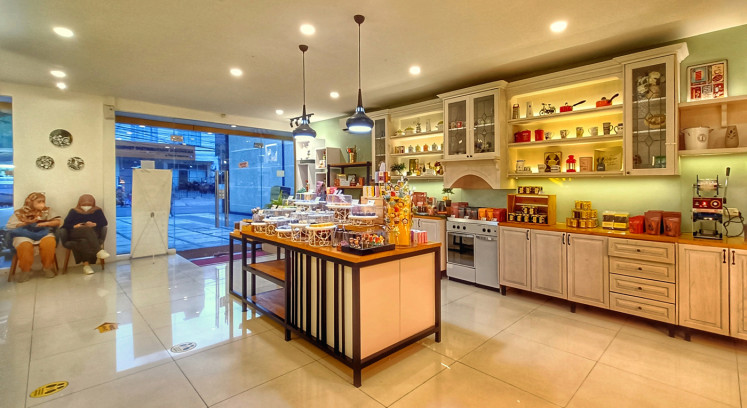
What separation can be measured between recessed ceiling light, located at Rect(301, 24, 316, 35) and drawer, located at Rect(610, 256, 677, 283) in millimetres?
3954

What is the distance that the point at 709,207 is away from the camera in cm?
319

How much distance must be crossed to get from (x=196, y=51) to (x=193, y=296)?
3.07 meters

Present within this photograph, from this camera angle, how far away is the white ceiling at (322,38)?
120 inches

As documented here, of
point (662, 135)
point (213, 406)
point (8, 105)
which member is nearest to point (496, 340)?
Result: point (213, 406)

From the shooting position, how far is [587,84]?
4246 millimetres

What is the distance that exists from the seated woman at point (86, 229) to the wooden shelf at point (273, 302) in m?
3.70

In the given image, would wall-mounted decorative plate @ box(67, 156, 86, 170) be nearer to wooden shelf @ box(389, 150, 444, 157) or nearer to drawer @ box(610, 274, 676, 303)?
wooden shelf @ box(389, 150, 444, 157)

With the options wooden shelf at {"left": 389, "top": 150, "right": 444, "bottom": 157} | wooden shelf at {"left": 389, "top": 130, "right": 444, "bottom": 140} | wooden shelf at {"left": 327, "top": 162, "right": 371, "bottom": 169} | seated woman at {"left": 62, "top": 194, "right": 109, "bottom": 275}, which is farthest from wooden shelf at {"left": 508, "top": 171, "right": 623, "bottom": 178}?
seated woman at {"left": 62, "top": 194, "right": 109, "bottom": 275}

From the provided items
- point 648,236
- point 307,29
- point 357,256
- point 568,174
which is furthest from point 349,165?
point 648,236

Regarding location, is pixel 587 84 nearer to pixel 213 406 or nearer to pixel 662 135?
pixel 662 135

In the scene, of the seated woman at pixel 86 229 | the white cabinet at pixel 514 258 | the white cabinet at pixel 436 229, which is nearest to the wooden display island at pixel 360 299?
the white cabinet at pixel 514 258

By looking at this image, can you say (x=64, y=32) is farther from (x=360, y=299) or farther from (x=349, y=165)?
(x=349, y=165)

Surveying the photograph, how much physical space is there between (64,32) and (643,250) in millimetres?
6353

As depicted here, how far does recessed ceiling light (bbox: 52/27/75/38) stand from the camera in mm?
3443
